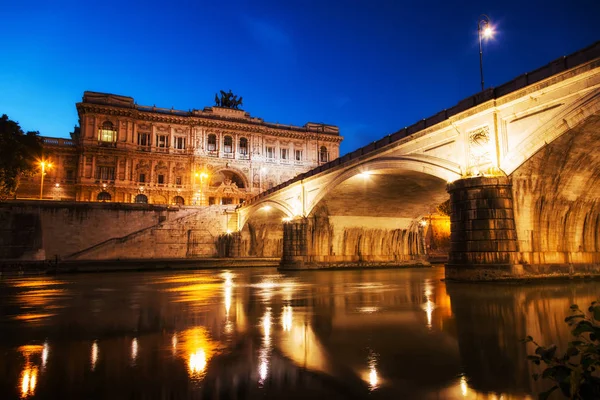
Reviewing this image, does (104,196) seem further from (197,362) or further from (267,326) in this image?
(197,362)

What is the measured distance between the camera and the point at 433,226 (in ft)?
192

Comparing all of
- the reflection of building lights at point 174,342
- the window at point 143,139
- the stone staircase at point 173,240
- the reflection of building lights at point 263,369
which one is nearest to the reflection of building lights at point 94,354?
the reflection of building lights at point 174,342

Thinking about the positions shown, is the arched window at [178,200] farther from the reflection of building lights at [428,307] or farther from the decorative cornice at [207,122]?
the reflection of building lights at [428,307]

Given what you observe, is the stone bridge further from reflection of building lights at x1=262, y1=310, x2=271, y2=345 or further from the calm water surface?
reflection of building lights at x1=262, y1=310, x2=271, y2=345

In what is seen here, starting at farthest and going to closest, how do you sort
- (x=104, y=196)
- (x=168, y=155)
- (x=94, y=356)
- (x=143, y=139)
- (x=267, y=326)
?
1. (x=143, y=139)
2. (x=168, y=155)
3. (x=104, y=196)
4. (x=267, y=326)
5. (x=94, y=356)

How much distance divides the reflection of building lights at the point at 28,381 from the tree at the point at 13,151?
34.2m

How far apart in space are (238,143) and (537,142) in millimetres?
58700

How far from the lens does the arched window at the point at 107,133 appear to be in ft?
200

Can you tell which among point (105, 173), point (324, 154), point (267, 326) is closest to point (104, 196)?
point (105, 173)

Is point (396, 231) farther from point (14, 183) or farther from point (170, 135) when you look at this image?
point (170, 135)

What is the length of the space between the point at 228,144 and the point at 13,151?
38.9m

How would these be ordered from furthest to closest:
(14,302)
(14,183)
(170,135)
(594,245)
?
(170,135) → (14,183) → (594,245) → (14,302)

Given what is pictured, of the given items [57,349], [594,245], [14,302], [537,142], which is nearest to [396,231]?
[594,245]

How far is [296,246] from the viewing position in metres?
33.1
